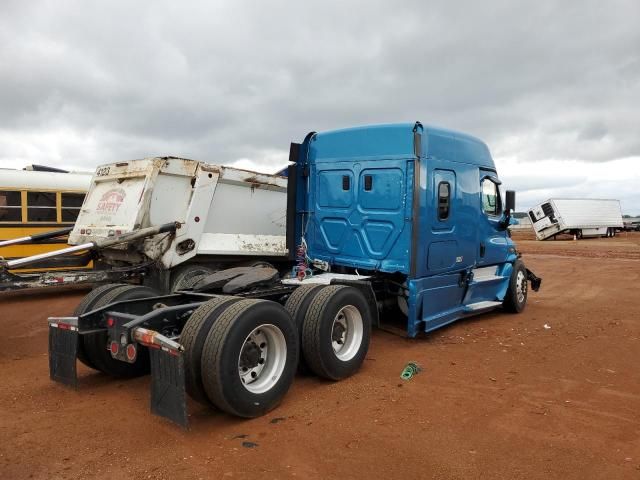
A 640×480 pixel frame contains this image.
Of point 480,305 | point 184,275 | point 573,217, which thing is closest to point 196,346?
point 184,275

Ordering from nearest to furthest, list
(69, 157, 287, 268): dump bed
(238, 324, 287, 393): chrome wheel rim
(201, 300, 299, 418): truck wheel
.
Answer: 1. (201, 300, 299, 418): truck wheel
2. (238, 324, 287, 393): chrome wheel rim
3. (69, 157, 287, 268): dump bed

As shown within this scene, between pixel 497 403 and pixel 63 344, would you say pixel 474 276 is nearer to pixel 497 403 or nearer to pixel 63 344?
pixel 497 403

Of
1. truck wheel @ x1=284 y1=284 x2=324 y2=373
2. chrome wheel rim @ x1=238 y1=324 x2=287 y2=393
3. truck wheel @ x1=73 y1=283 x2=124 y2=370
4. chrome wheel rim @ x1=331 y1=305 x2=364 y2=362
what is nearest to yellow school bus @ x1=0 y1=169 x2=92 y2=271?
truck wheel @ x1=73 y1=283 x2=124 y2=370

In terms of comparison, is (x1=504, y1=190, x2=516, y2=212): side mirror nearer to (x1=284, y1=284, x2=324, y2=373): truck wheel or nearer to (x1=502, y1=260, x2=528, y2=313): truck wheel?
(x1=502, y1=260, x2=528, y2=313): truck wheel

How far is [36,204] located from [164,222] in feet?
13.8

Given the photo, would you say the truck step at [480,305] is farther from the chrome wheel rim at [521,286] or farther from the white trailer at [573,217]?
the white trailer at [573,217]

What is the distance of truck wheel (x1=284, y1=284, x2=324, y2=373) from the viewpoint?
200 inches

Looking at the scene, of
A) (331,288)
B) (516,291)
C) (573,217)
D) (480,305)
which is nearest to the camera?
(331,288)

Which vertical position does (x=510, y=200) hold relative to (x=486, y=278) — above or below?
above

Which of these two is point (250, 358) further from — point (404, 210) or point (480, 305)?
point (480, 305)

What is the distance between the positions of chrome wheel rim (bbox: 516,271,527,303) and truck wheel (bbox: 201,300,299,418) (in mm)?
5641

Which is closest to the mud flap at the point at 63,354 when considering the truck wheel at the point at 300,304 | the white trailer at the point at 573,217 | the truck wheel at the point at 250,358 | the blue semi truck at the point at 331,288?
the blue semi truck at the point at 331,288

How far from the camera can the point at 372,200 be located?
6750 millimetres

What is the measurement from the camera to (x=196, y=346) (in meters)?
3.99
